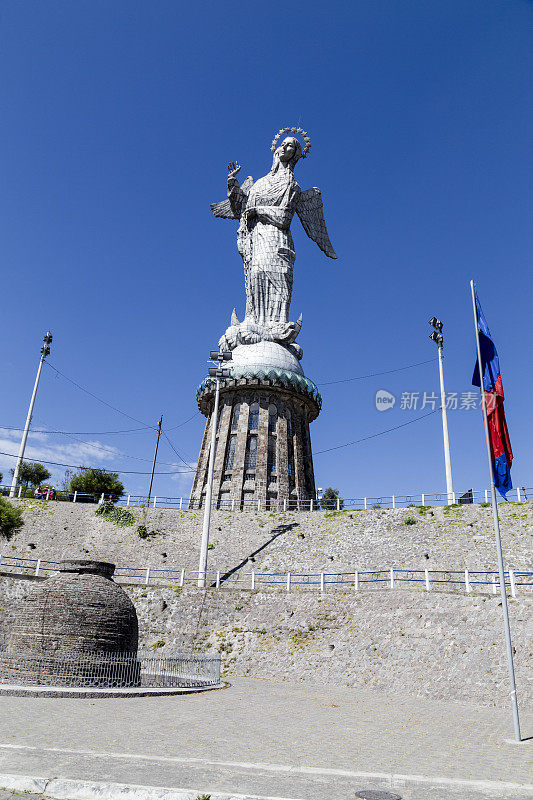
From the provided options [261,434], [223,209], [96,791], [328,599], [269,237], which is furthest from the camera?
[223,209]

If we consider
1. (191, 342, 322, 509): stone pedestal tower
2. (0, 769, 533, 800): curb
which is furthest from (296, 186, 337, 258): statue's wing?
(0, 769, 533, 800): curb

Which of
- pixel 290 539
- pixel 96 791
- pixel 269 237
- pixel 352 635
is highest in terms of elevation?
pixel 269 237

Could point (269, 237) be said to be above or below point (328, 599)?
above

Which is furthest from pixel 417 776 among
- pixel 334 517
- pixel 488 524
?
pixel 334 517

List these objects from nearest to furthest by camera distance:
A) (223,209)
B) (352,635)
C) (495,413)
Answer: (495,413) < (352,635) < (223,209)

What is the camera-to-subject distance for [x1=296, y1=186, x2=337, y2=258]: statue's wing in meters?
54.2

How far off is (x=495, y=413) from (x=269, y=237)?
40924mm

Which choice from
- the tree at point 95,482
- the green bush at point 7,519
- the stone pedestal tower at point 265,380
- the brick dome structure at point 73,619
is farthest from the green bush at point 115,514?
the brick dome structure at point 73,619

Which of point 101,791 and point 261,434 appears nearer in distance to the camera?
point 101,791

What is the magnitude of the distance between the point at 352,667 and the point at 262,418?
28.1 metres

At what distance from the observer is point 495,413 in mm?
12469

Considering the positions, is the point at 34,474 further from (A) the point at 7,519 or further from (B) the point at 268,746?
(B) the point at 268,746

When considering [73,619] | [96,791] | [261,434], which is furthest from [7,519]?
[96,791]

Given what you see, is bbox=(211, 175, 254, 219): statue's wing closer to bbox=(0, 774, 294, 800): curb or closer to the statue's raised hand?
the statue's raised hand
